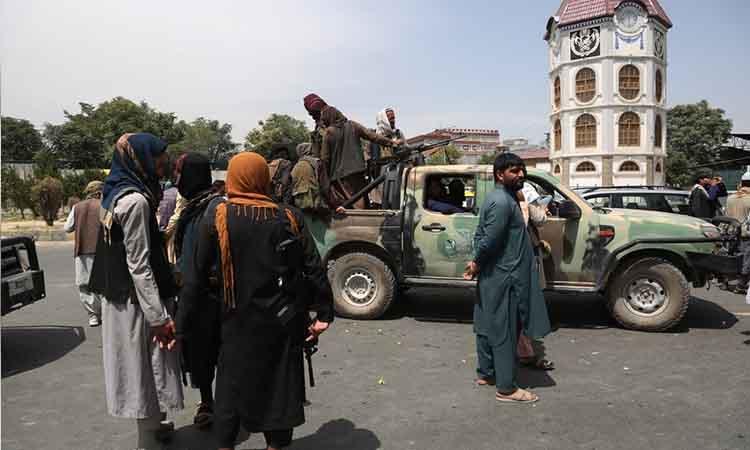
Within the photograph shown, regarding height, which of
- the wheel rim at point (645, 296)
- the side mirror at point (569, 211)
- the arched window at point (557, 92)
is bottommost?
Answer: the wheel rim at point (645, 296)

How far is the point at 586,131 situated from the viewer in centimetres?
4628

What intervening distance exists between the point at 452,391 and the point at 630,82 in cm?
4665

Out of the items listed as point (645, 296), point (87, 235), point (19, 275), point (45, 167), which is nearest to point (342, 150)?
point (87, 235)

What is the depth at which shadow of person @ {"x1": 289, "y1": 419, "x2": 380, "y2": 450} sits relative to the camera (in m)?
3.77

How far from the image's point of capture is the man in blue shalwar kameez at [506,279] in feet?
14.5

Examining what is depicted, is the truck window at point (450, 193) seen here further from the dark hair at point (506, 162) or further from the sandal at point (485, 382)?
the sandal at point (485, 382)

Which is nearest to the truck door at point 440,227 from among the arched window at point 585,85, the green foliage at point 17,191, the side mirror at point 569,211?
the side mirror at point 569,211

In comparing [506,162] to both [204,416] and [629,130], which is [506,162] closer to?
[204,416]

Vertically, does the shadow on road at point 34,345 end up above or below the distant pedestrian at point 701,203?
below

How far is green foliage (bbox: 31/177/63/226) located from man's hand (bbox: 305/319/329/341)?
67.2 ft

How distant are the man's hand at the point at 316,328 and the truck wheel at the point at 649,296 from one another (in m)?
4.34

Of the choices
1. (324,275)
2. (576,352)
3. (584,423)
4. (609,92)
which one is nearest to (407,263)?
(576,352)

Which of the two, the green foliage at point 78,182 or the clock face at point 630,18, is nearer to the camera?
the green foliage at point 78,182

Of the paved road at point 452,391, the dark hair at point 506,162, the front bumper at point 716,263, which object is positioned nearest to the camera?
the paved road at point 452,391
